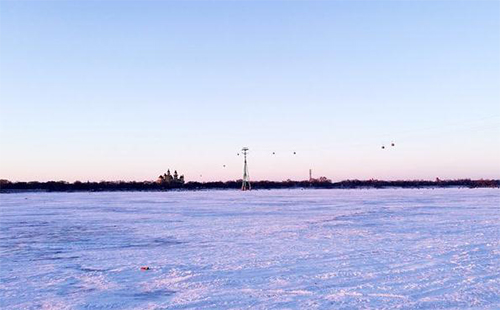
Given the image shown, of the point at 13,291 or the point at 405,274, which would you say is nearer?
the point at 13,291

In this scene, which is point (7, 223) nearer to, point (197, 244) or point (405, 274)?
point (197, 244)

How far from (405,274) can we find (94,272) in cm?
488

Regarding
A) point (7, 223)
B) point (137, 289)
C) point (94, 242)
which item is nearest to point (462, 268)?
point (137, 289)

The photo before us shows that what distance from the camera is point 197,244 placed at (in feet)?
37.1

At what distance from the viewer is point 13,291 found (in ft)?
22.0

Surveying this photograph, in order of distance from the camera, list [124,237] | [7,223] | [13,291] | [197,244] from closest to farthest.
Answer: [13,291]
[197,244]
[124,237]
[7,223]

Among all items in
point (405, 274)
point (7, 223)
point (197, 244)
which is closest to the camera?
point (405, 274)

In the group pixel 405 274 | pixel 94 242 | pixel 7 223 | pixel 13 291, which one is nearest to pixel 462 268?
pixel 405 274

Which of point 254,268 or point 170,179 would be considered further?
point 170,179

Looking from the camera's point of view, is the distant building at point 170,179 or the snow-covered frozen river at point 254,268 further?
the distant building at point 170,179

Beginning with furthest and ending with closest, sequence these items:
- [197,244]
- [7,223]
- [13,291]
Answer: [7,223] → [197,244] → [13,291]

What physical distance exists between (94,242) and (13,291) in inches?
204

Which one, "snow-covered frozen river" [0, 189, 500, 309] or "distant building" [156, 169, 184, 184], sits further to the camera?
"distant building" [156, 169, 184, 184]

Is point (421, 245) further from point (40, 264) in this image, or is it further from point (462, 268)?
point (40, 264)
